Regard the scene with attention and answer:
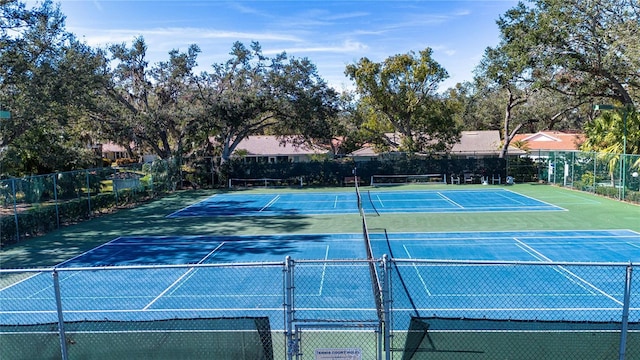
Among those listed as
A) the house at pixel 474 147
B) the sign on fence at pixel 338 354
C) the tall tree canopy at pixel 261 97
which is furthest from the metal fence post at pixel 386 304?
the house at pixel 474 147

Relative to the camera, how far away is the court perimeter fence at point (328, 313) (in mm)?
6449

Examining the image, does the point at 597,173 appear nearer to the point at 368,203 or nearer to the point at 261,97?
the point at 368,203

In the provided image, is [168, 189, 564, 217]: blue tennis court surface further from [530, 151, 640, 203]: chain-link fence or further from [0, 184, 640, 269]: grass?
[530, 151, 640, 203]: chain-link fence

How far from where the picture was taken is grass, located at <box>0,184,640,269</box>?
18062 millimetres

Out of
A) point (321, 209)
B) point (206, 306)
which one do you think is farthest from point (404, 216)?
point (206, 306)

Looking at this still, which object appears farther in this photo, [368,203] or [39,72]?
[368,203]

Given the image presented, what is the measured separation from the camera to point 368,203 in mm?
28875

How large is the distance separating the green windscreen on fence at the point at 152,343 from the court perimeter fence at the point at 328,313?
1 centimetres

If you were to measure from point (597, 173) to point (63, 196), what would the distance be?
97.7 ft

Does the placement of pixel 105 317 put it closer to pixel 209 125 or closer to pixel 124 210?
pixel 124 210

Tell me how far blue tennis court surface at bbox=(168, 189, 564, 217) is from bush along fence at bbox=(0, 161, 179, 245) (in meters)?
4.05

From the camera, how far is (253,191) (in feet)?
119

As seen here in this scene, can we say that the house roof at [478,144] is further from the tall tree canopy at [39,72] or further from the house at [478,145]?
the tall tree canopy at [39,72]

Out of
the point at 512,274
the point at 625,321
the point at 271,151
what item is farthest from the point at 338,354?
the point at 271,151
